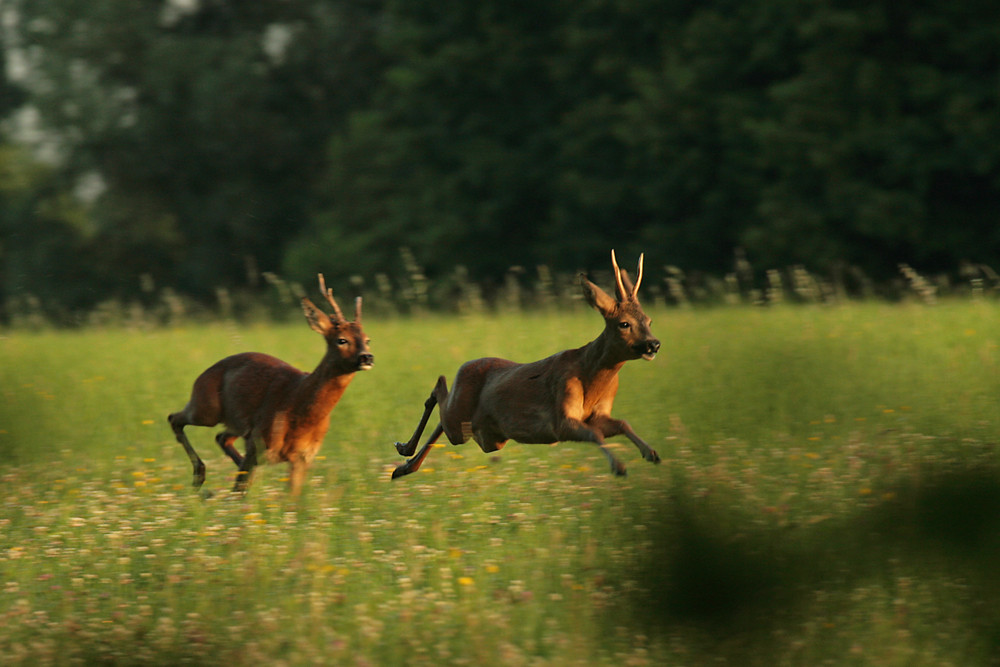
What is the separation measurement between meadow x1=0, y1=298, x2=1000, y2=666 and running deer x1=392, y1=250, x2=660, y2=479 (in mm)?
701

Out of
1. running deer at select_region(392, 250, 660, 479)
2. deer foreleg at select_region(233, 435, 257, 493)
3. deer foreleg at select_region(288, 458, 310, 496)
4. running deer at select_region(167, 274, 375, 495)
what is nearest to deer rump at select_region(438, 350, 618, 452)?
running deer at select_region(392, 250, 660, 479)

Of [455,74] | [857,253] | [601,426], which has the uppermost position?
[455,74]

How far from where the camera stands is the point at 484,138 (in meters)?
30.7

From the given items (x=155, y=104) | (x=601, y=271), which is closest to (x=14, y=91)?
Answer: (x=155, y=104)

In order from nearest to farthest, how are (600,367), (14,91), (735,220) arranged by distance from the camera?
(600,367)
(735,220)
(14,91)

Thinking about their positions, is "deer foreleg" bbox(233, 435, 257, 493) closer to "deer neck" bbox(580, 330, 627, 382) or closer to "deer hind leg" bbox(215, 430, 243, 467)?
"deer hind leg" bbox(215, 430, 243, 467)

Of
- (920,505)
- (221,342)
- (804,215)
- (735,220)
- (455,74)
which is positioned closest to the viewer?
(920,505)

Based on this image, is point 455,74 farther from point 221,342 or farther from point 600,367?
point 600,367

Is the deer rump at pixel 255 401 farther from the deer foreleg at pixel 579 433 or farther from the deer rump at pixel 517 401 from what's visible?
the deer foreleg at pixel 579 433

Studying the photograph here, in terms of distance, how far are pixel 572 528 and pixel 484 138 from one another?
23626mm

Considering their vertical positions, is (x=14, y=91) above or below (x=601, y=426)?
above

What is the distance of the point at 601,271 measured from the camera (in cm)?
2773

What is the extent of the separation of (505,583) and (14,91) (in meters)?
39.5

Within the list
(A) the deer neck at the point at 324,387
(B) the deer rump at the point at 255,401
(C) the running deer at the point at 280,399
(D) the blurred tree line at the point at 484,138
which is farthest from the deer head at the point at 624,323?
(D) the blurred tree line at the point at 484,138
